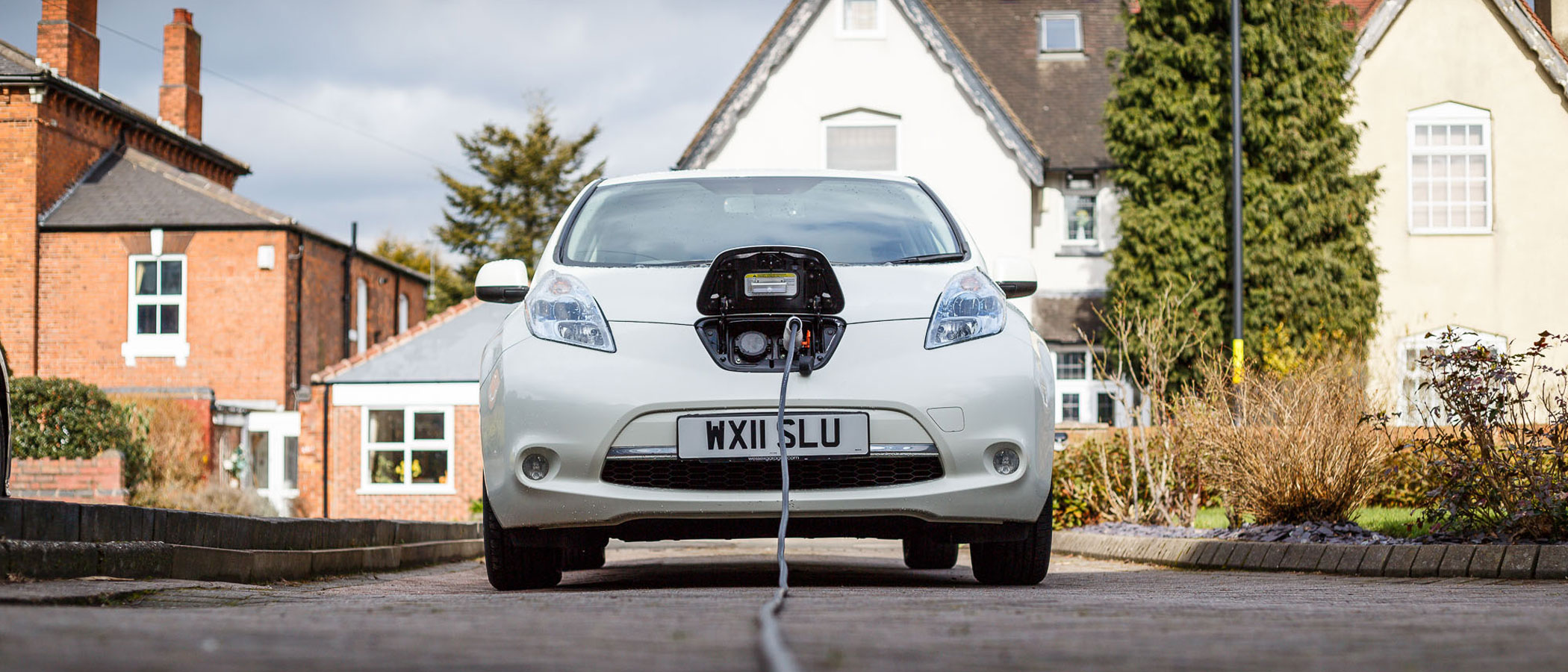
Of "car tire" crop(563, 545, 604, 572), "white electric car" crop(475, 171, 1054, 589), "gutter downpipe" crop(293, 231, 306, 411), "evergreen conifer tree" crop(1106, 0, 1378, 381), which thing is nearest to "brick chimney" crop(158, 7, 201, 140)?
"gutter downpipe" crop(293, 231, 306, 411)

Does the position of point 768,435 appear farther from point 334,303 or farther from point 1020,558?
point 334,303

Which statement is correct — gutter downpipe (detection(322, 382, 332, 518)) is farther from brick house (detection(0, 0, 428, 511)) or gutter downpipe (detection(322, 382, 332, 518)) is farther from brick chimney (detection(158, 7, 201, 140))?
brick chimney (detection(158, 7, 201, 140))

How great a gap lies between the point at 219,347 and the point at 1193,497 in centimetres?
2485

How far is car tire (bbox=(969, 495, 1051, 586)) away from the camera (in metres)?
5.59

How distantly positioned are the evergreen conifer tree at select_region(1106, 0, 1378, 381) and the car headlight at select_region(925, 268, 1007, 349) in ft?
59.3

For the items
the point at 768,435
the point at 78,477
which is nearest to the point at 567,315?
the point at 768,435

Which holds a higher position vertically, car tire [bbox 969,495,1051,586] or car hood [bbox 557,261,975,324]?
car hood [bbox 557,261,975,324]

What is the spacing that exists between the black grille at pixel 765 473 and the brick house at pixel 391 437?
2343 cm

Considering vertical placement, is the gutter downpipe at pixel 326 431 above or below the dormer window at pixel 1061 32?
below

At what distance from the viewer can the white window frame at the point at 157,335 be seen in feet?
103

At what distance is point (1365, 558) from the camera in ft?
23.7

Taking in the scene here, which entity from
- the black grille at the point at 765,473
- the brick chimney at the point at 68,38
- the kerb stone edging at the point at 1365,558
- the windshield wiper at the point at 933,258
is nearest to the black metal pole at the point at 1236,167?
the kerb stone edging at the point at 1365,558

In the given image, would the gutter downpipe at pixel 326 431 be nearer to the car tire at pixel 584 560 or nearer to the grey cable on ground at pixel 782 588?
the car tire at pixel 584 560

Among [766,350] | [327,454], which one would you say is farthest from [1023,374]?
[327,454]
